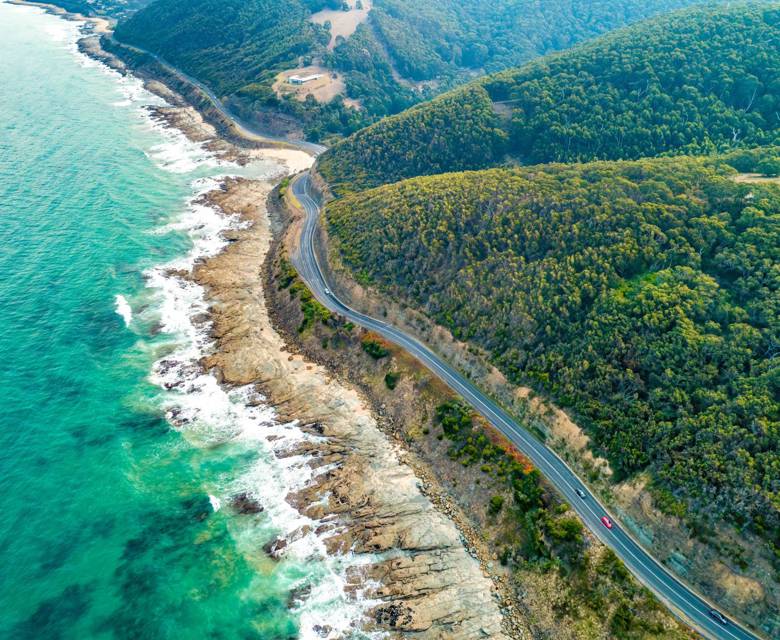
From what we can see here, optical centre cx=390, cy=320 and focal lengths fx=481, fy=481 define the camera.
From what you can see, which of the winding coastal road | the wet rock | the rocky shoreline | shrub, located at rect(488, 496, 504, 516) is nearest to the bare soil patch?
the winding coastal road

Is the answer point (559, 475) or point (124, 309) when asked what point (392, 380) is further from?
point (124, 309)

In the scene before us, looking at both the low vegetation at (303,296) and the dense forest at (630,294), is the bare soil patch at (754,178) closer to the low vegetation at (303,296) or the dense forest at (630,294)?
the dense forest at (630,294)

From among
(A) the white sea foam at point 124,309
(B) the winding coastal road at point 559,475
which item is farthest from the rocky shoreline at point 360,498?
(A) the white sea foam at point 124,309

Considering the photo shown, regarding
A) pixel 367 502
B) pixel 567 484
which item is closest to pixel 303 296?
pixel 367 502

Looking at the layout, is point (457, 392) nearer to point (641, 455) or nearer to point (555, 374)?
point (555, 374)

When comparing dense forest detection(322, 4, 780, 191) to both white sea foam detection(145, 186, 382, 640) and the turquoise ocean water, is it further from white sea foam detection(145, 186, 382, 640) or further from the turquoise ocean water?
the turquoise ocean water
